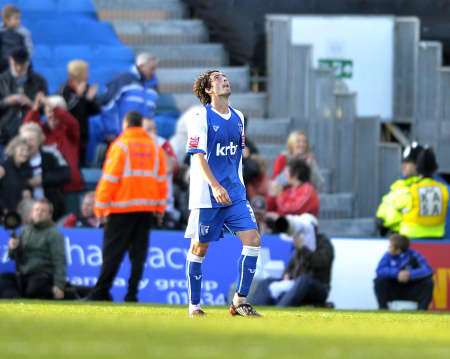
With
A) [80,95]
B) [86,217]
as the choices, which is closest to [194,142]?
[86,217]

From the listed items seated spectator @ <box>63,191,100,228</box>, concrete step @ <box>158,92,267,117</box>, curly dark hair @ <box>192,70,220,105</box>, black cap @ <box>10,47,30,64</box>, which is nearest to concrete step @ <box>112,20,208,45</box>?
concrete step @ <box>158,92,267,117</box>

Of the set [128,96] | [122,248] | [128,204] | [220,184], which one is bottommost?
[122,248]

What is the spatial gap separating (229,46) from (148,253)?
18.9 feet

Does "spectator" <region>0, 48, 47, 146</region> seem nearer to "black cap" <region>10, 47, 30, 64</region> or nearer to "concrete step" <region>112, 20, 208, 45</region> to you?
"black cap" <region>10, 47, 30, 64</region>

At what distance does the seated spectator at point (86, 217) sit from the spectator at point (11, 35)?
2.82m

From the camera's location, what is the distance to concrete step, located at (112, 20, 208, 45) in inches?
987

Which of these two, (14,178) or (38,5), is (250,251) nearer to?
(14,178)

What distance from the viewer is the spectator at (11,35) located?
22.6m

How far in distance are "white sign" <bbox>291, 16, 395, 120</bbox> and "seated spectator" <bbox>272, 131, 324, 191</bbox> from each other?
3.43 meters

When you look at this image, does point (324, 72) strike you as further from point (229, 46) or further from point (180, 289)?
point (180, 289)

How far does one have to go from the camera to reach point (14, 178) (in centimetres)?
2045

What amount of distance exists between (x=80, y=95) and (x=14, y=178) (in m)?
2.05

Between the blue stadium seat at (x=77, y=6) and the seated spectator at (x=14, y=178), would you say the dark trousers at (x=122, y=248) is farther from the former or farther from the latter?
the blue stadium seat at (x=77, y=6)

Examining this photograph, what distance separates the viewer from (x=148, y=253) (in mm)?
19984
